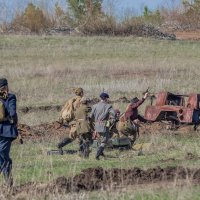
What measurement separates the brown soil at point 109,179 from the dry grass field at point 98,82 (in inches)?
10.7

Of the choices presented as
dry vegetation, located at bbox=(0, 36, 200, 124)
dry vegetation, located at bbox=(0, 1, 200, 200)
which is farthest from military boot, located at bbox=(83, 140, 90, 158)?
dry vegetation, located at bbox=(0, 36, 200, 124)

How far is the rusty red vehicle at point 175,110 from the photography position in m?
21.0

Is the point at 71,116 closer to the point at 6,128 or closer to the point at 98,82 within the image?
the point at 6,128

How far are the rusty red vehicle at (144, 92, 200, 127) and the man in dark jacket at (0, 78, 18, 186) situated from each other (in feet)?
30.5

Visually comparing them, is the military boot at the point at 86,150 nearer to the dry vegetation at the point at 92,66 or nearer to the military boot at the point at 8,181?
the military boot at the point at 8,181

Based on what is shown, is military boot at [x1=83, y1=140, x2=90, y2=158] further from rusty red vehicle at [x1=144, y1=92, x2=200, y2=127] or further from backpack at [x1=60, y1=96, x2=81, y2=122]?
rusty red vehicle at [x1=144, y1=92, x2=200, y2=127]

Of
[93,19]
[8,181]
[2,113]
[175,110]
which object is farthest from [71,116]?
[93,19]

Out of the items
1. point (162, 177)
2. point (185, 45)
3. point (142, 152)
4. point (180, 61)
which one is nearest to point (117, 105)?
point (142, 152)

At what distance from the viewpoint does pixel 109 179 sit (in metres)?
12.6

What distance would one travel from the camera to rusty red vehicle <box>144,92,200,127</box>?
2105 cm

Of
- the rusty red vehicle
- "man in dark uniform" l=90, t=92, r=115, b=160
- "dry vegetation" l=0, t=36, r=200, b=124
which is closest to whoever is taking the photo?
"man in dark uniform" l=90, t=92, r=115, b=160

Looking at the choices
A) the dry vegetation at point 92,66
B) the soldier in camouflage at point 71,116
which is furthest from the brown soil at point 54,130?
the soldier in camouflage at point 71,116

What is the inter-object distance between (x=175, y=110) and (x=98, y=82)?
40.6ft

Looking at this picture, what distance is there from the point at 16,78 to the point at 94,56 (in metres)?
10.6
